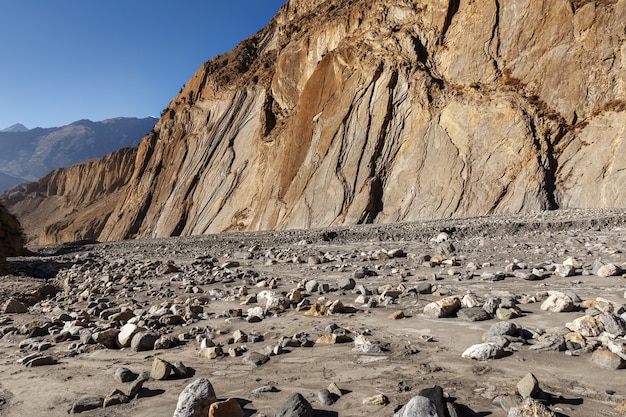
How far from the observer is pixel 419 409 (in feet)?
7.90

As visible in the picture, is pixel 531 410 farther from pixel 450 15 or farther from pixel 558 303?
pixel 450 15

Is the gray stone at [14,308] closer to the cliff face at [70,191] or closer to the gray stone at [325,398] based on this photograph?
the gray stone at [325,398]

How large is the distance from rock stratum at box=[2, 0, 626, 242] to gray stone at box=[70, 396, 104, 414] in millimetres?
21044

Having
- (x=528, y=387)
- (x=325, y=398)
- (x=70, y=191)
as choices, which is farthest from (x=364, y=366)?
(x=70, y=191)

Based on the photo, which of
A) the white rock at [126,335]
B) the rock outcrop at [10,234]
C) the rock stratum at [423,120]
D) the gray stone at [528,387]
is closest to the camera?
the gray stone at [528,387]

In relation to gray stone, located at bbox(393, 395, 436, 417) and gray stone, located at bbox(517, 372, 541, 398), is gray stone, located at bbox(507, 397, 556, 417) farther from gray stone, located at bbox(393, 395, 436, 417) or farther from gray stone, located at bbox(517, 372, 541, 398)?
gray stone, located at bbox(393, 395, 436, 417)

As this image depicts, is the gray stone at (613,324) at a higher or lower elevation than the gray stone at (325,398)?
higher

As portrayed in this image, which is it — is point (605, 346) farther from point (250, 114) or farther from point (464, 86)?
point (250, 114)

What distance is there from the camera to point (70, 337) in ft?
16.7

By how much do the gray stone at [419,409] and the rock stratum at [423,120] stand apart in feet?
66.9

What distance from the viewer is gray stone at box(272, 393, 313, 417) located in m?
2.61

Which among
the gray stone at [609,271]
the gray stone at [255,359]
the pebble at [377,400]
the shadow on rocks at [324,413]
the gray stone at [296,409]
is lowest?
the shadow on rocks at [324,413]

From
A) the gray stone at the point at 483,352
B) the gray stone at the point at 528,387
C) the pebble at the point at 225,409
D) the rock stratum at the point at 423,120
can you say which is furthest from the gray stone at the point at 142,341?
the rock stratum at the point at 423,120

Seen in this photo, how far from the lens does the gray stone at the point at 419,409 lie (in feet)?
7.81
